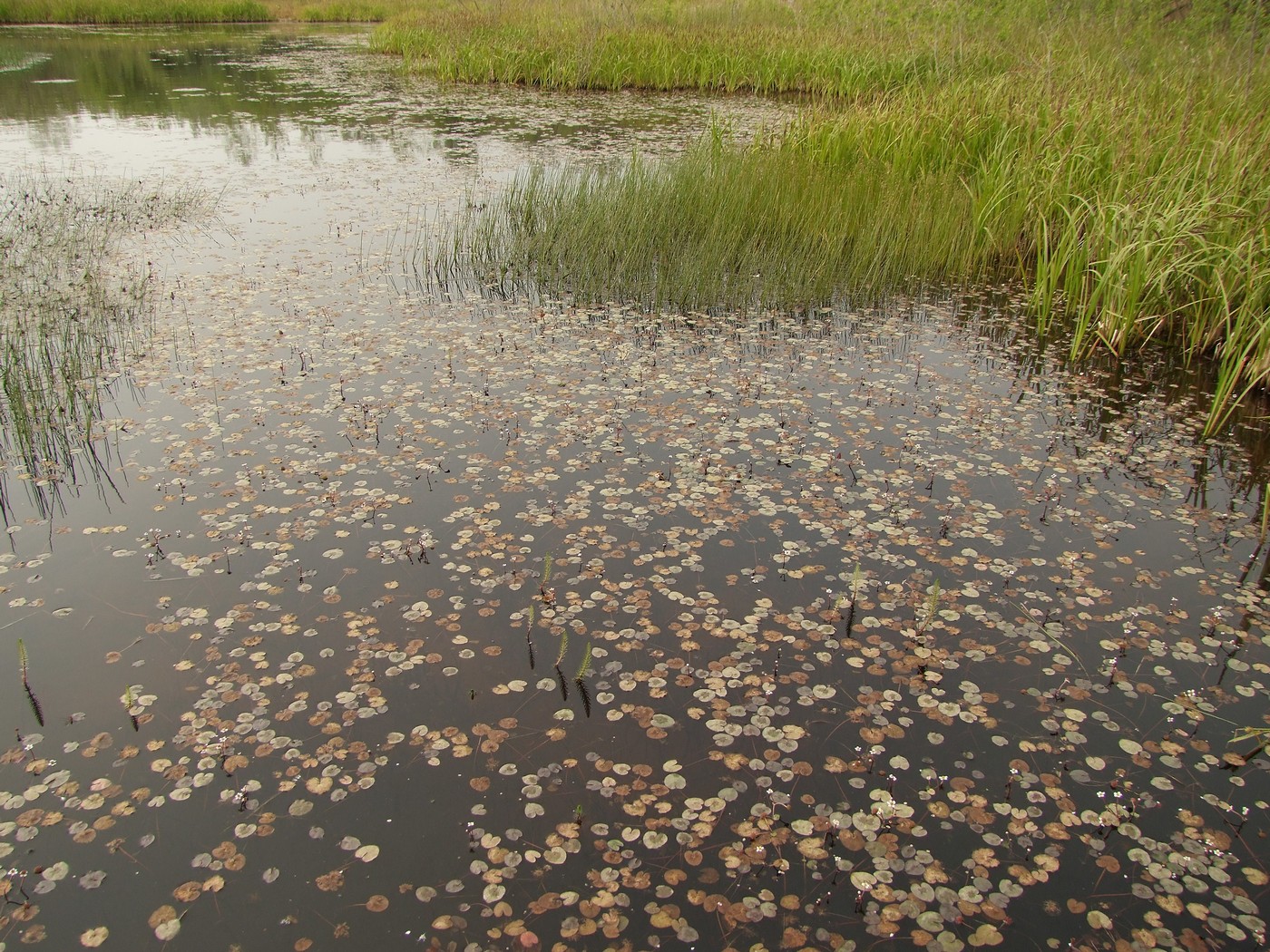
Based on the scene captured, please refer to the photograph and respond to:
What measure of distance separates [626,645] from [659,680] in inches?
9.5

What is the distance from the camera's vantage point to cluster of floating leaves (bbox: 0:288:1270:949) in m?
2.45

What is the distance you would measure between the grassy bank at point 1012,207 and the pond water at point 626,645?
705 mm

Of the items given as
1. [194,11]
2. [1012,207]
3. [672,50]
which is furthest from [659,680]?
[194,11]

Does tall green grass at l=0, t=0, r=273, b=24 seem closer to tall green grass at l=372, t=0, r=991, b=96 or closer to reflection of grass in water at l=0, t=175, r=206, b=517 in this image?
tall green grass at l=372, t=0, r=991, b=96

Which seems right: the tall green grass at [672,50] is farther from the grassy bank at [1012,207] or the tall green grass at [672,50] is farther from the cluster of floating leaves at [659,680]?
the cluster of floating leaves at [659,680]

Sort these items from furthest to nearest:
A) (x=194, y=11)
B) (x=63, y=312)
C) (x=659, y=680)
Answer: (x=194, y=11)
(x=63, y=312)
(x=659, y=680)

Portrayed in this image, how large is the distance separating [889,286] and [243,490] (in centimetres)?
550

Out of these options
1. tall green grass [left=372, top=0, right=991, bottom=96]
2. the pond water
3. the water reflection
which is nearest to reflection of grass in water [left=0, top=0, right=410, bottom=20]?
the water reflection

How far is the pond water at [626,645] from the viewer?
2.46m

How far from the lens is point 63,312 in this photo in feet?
20.9

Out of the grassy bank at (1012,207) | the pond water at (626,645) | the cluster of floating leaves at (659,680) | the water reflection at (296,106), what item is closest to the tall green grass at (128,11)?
the water reflection at (296,106)

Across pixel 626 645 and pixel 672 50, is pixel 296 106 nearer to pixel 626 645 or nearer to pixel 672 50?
pixel 672 50

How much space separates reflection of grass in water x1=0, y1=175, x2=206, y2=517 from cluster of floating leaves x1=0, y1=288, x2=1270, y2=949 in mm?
418

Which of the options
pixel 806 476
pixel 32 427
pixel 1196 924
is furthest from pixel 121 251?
pixel 1196 924
